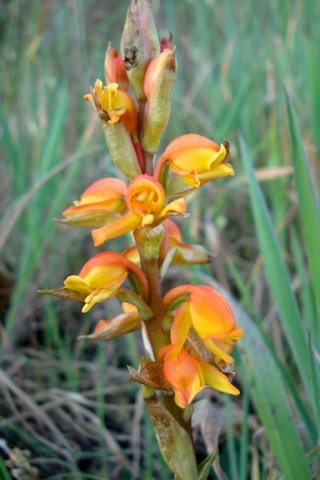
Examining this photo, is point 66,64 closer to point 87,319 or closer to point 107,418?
point 87,319

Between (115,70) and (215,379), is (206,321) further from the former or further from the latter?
(115,70)

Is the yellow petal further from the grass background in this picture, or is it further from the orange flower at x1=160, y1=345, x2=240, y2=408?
the grass background

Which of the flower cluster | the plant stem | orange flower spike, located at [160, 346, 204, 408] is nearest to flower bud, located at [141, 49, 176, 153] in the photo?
the flower cluster

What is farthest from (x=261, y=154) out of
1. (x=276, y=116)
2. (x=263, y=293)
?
(x=263, y=293)

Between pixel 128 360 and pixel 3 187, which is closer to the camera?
pixel 128 360

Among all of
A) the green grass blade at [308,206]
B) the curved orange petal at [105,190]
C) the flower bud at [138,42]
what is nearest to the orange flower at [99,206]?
the curved orange petal at [105,190]

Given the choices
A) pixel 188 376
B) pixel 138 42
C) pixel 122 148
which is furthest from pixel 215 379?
pixel 138 42

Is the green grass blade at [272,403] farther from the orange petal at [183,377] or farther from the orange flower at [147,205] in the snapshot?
the orange flower at [147,205]
